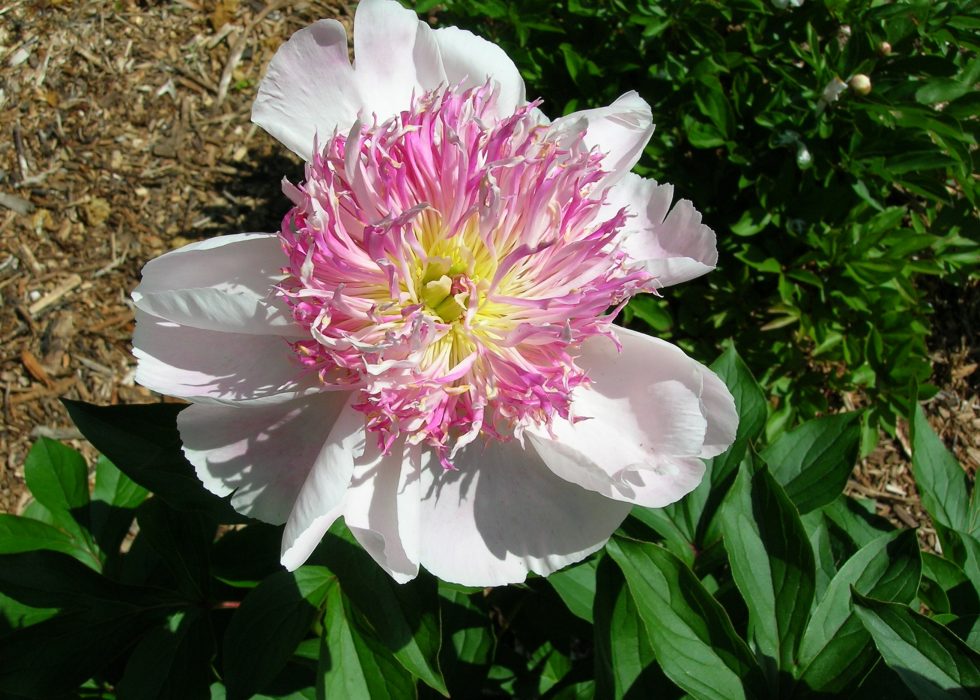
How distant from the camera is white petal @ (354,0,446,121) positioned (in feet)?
4.07

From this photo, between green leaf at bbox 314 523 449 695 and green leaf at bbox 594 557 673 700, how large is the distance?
30cm

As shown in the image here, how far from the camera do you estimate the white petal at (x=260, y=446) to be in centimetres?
108

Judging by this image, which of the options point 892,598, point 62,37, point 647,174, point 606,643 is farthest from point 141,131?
point 892,598

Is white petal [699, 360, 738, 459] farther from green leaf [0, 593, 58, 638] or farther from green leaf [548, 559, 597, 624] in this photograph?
green leaf [0, 593, 58, 638]

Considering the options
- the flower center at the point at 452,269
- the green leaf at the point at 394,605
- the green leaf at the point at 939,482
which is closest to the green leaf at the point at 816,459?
the green leaf at the point at 939,482

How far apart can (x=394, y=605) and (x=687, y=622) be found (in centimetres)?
49

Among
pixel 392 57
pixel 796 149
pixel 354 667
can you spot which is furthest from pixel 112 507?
pixel 796 149

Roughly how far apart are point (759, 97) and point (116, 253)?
2.59 meters

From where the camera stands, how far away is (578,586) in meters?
1.60

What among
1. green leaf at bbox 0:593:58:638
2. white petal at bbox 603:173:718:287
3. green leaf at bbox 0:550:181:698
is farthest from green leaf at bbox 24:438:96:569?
white petal at bbox 603:173:718:287

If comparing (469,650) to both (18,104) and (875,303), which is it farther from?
(18,104)

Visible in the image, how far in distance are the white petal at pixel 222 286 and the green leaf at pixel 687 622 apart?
0.64 m

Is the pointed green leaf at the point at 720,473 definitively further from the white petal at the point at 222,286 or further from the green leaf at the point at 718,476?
the white petal at the point at 222,286

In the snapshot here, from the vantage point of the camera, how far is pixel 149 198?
10.7 ft
